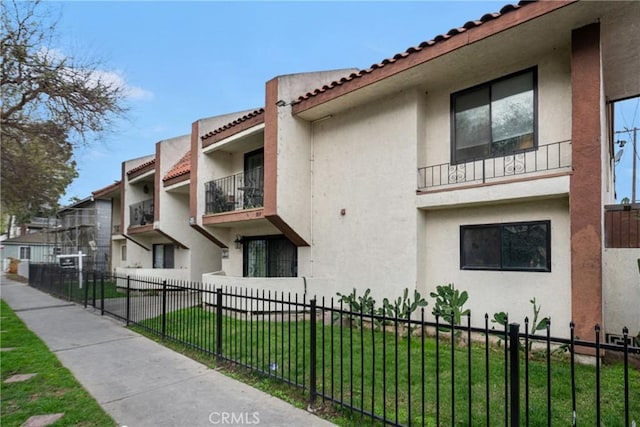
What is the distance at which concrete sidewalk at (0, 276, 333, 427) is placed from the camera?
4.38 metres

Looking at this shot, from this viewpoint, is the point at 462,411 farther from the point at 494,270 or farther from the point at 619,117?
the point at 619,117

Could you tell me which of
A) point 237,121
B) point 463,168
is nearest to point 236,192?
point 237,121

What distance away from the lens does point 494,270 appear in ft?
24.3

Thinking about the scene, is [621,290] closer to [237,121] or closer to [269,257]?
[269,257]

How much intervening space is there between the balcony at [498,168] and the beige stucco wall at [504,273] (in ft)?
1.94

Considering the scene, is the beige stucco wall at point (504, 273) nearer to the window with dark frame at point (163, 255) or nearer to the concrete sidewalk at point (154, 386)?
the concrete sidewalk at point (154, 386)

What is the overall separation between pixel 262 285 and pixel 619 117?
509 inches

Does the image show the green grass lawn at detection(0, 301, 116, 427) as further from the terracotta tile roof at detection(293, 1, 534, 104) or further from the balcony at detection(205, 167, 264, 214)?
the terracotta tile roof at detection(293, 1, 534, 104)

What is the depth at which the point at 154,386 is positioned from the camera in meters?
5.43

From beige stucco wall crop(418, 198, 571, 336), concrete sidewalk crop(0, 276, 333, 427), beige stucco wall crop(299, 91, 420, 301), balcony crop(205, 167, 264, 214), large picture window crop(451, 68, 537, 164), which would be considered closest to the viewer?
concrete sidewalk crop(0, 276, 333, 427)

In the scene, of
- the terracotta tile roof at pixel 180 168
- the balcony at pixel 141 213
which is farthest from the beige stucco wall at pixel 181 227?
the balcony at pixel 141 213

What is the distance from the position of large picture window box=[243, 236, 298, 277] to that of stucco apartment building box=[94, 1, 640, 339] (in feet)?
0.20

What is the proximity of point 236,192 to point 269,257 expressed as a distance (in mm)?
2549

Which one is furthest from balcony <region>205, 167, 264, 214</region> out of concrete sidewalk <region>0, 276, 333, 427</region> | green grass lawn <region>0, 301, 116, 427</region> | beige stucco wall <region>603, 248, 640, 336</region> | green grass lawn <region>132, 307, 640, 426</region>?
beige stucco wall <region>603, 248, 640, 336</region>
